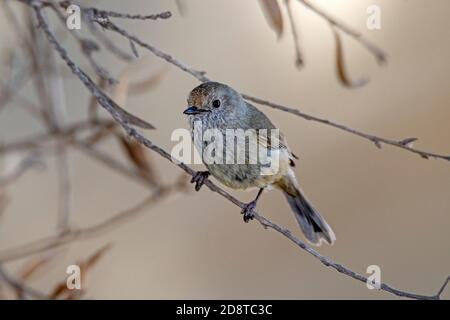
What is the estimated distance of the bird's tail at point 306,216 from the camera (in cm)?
297

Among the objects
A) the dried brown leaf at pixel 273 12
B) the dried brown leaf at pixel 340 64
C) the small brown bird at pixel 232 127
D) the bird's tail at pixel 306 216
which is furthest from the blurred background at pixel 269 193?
the dried brown leaf at pixel 273 12

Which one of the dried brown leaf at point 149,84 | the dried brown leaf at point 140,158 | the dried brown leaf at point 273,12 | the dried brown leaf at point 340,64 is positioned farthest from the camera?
the dried brown leaf at point 149,84

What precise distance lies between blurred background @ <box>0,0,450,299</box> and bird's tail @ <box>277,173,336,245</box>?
1.18m

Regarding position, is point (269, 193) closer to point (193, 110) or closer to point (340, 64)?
point (193, 110)

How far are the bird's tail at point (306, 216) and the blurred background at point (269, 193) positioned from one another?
1.18m

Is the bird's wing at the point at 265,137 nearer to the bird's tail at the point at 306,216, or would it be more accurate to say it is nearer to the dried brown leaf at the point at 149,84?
the bird's tail at the point at 306,216

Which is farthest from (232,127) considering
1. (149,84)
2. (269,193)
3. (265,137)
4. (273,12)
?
(269,193)

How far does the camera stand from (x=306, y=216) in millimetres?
3055

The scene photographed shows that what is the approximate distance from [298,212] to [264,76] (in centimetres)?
163

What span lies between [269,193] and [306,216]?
135cm

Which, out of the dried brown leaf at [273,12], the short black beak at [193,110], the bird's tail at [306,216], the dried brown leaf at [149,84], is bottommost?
the bird's tail at [306,216]

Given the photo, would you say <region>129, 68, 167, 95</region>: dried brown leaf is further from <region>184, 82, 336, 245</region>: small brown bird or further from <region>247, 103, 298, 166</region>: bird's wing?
<region>247, 103, 298, 166</region>: bird's wing
